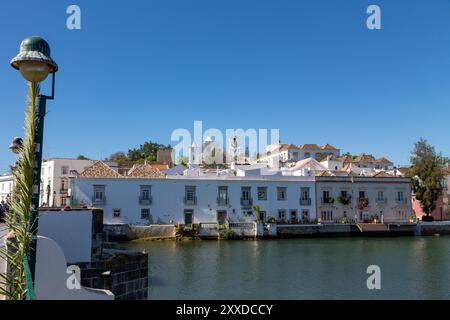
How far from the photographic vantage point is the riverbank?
3253 cm

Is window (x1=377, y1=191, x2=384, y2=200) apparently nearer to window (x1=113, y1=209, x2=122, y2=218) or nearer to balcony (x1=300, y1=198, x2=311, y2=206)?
balcony (x1=300, y1=198, x2=311, y2=206)

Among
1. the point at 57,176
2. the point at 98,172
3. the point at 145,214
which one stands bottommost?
the point at 145,214

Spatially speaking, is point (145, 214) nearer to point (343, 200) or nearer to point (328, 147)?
point (343, 200)

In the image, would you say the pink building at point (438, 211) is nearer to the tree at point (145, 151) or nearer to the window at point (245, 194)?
the window at point (245, 194)

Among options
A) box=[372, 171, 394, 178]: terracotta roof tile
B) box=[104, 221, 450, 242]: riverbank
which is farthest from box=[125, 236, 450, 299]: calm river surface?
box=[372, 171, 394, 178]: terracotta roof tile

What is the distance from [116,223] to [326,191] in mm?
19398

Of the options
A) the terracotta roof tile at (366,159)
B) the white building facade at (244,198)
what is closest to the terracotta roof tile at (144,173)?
the white building facade at (244,198)

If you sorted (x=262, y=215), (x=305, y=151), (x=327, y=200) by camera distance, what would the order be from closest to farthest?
(x=262, y=215)
(x=327, y=200)
(x=305, y=151)

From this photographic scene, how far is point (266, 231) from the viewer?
3491cm

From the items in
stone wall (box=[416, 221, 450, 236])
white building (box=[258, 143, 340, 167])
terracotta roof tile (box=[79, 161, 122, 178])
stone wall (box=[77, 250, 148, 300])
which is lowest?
stone wall (box=[416, 221, 450, 236])

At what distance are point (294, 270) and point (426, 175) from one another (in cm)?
3176

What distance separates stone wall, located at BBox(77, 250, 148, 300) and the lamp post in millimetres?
5079

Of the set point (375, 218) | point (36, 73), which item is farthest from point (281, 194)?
point (36, 73)

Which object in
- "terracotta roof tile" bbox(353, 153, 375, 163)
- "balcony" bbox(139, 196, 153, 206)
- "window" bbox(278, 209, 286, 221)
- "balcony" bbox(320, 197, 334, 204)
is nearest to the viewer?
"balcony" bbox(139, 196, 153, 206)
